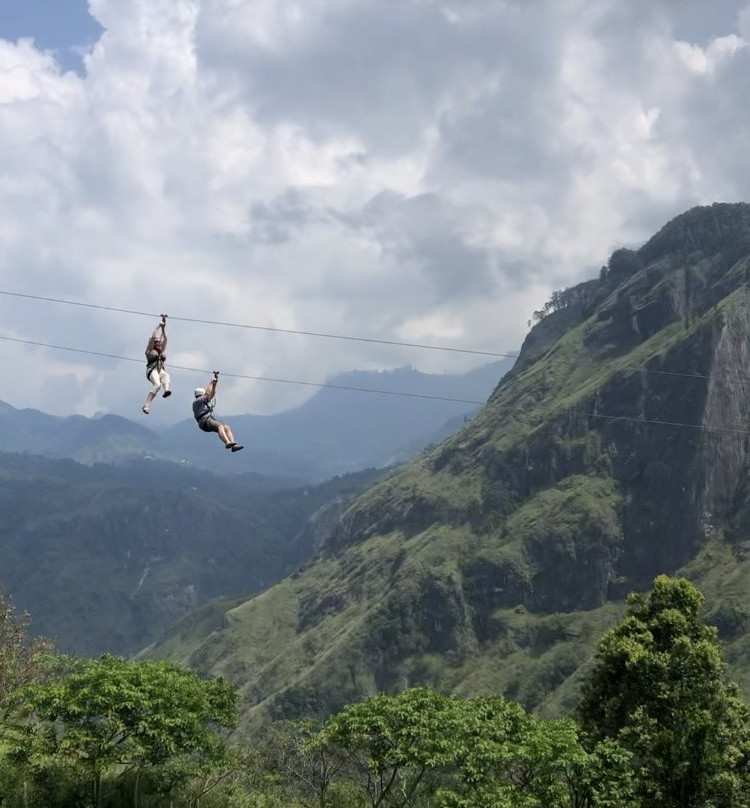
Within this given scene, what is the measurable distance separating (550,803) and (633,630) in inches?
494

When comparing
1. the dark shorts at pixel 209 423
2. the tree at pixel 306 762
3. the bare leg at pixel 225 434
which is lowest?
the tree at pixel 306 762

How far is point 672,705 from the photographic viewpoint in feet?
118

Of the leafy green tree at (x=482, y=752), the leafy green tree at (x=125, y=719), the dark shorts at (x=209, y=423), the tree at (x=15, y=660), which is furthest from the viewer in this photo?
the tree at (x=15, y=660)

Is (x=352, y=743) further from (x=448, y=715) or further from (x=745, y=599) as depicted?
(x=745, y=599)

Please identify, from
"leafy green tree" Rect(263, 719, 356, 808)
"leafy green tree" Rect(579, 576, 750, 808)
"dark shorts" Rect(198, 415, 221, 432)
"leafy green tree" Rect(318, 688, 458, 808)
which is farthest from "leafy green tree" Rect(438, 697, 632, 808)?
"dark shorts" Rect(198, 415, 221, 432)

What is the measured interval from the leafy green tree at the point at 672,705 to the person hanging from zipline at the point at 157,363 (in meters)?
25.6

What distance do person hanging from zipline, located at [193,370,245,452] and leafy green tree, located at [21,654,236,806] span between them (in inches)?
451

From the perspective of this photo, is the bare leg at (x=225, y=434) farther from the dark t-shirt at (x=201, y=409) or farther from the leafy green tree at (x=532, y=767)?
the leafy green tree at (x=532, y=767)

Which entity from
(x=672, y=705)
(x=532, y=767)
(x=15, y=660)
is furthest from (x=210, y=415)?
(x=672, y=705)

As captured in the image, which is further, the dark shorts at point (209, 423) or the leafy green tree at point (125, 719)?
the leafy green tree at point (125, 719)

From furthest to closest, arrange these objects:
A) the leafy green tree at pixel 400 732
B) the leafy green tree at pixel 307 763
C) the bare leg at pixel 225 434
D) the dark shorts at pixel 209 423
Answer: the leafy green tree at pixel 307 763, the leafy green tree at pixel 400 732, the dark shorts at pixel 209 423, the bare leg at pixel 225 434

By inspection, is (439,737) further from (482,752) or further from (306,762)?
(306,762)

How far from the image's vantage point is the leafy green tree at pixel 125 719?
28016mm

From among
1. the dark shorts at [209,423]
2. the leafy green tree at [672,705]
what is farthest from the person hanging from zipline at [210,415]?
the leafy green tree at [672,705]
